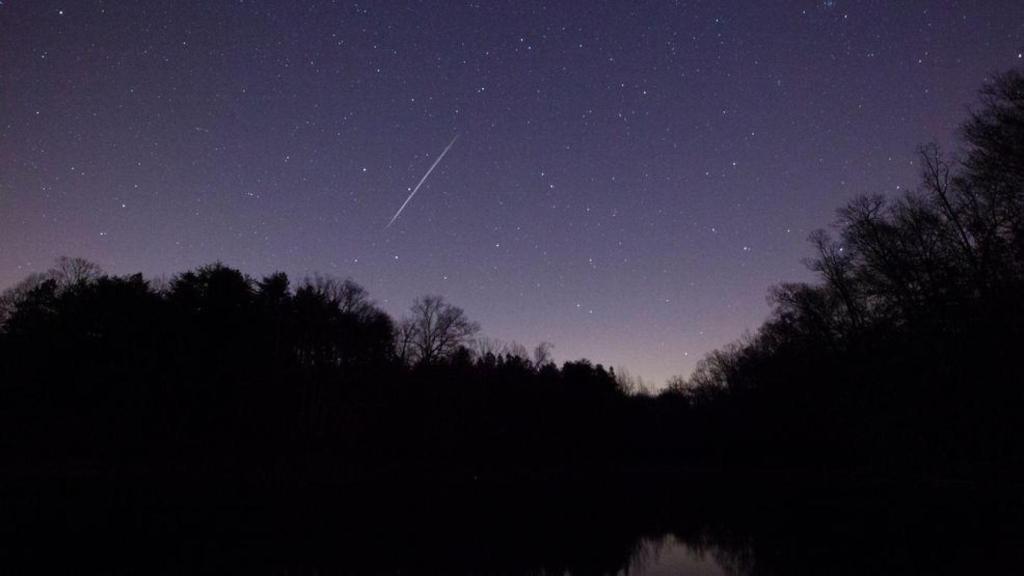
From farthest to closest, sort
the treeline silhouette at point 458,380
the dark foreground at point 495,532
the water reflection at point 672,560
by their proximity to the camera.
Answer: the treeline silhouette at point 458,380
the water reflection at point 672,560
the dark foreground at point 495,532

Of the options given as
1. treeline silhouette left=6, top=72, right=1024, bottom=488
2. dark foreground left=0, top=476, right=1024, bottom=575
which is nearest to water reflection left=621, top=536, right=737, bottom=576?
dark foreground left=0, top=476, right=1024, bottom=575

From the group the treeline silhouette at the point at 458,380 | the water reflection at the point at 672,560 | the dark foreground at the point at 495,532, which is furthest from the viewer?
the treeline silhouette at the point at 458,380

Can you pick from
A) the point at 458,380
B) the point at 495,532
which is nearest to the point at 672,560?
the point at 495,532

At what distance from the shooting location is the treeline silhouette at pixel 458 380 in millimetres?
20141

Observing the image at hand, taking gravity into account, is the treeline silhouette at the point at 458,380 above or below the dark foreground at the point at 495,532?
above

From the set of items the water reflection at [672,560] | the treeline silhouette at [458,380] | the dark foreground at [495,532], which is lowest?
the water reflection at [672,560]

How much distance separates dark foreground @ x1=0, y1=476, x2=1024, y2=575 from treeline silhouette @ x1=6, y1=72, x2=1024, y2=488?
491 cm

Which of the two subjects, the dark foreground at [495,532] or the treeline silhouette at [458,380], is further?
the treeline silhouette at [458,380]

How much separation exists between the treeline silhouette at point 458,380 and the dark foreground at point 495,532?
4.91 metres

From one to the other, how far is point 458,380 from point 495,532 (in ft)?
121

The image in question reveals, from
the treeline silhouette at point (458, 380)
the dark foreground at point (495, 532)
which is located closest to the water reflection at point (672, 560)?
the dark foreground at point (495, 532)

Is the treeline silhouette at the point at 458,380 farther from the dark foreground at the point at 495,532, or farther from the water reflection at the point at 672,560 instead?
the water reflection at the point at 672,560

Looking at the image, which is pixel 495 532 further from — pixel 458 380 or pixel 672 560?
pixel 458 380

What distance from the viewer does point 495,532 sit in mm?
16125
